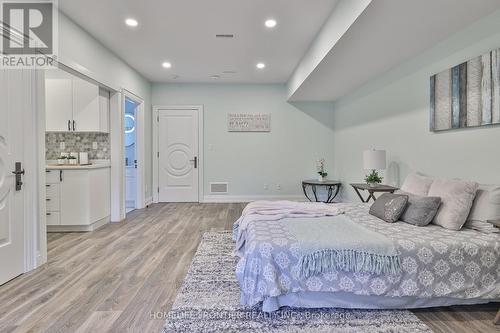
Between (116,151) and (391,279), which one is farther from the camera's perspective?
(116,151)

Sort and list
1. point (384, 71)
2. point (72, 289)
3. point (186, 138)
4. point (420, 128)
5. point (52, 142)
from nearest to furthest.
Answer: point (72, 289), point (420, 128), point (384, 71), point (52, 142), point (186, 138)

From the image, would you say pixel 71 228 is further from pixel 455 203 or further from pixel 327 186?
pixel 327 186

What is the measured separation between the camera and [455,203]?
2.31 metres

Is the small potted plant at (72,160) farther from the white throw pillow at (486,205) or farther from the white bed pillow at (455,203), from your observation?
the white throw pillow at (486,205)

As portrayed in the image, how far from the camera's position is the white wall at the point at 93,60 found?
3.21 meters

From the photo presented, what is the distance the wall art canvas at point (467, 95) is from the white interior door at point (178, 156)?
4.56 metres

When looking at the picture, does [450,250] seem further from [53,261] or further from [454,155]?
[53,261]

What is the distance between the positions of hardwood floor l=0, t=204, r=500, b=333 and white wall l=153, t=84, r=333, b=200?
2.53 m

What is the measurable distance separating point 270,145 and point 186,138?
188 centimetres

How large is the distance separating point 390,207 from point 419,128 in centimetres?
137

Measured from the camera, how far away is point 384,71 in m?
4.05

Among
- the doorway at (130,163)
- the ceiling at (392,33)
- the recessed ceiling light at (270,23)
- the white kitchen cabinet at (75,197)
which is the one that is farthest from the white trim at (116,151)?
the ceiling at (392,33)

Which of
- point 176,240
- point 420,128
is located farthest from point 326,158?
point 176,240

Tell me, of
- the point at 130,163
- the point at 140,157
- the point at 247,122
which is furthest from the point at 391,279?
the point at 130,163
